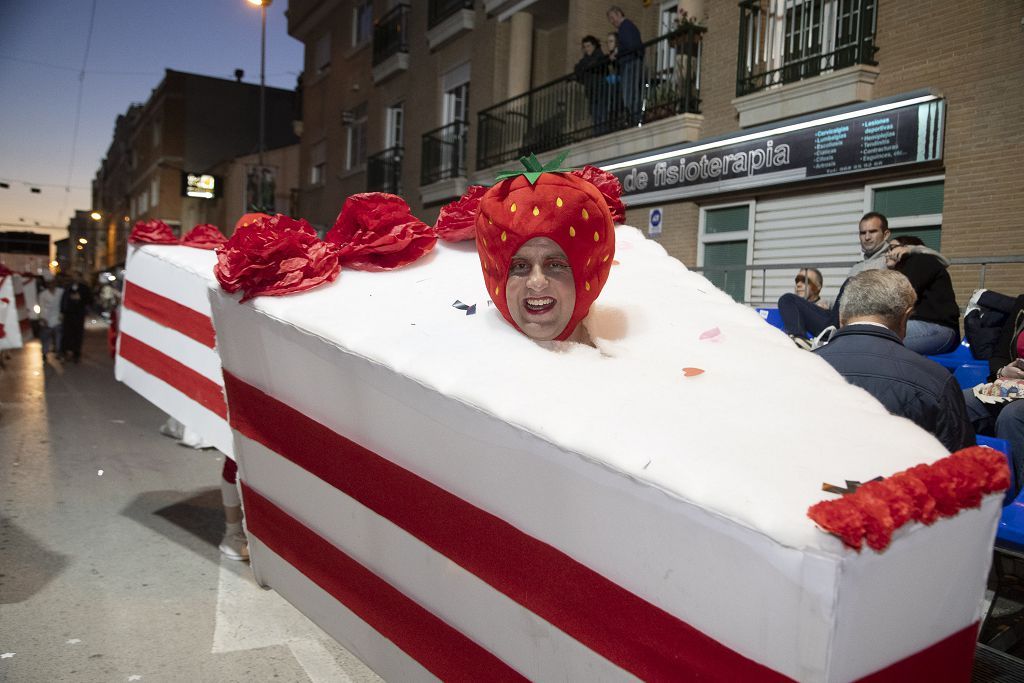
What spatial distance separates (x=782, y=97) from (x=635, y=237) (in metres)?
7.90

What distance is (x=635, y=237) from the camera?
3023 millimetres

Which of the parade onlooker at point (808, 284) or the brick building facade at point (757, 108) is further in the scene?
the brick building facade at point (757, 108)

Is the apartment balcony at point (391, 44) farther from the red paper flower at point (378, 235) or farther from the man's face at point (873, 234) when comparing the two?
the red paper flower at point (378, 235)

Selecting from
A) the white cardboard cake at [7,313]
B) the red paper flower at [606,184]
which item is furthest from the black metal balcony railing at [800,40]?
the white cardboard cake at [7,313]

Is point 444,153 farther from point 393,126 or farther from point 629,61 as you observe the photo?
point 629,61

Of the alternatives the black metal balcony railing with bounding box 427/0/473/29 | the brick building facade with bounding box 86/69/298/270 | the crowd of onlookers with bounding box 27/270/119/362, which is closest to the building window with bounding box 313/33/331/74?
the black metal balcony railing with bounding box 427/0/473/29

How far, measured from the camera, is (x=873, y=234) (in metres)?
5.86

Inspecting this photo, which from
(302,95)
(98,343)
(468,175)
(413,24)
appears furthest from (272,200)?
(468,175)

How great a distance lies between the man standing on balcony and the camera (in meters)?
12.3

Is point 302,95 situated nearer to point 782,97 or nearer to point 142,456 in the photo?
point 782,97

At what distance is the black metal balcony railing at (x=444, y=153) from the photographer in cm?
1789

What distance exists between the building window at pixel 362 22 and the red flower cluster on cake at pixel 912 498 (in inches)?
897

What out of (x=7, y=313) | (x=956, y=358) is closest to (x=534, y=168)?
(x=956, y=358)

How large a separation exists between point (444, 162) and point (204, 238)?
15.0 metres
